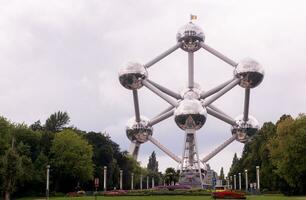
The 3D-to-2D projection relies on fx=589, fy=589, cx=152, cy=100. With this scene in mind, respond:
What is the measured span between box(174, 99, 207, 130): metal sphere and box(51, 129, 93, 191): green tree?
14.0 m

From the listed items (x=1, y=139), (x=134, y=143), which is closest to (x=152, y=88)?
(x=134, y=143)

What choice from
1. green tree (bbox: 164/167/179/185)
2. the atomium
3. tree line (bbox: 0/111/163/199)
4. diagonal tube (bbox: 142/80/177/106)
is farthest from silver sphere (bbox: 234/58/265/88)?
tree line (bbox: 0/111/163/199)

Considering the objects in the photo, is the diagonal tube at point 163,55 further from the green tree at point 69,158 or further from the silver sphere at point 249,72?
the green tree at point 69,158

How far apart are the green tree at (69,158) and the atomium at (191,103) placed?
46.9ft

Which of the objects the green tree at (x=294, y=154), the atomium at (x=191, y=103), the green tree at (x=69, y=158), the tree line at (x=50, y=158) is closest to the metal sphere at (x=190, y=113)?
the atomium at (x=191, y=103)

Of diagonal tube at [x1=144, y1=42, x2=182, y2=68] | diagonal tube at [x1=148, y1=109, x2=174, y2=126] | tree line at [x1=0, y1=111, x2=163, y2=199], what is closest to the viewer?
tree line at [x1=0, y1=111, x2=163, y2=199]

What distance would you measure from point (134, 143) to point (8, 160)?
47.1 meters

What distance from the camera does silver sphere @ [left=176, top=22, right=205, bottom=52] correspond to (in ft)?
234

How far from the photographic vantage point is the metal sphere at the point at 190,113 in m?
68.1

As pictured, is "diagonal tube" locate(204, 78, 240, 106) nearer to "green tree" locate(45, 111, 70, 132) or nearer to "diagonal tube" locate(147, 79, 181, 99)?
"diagonal tube" locate(147, 79, 181, 99)

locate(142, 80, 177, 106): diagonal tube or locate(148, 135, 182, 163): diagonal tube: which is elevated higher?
locate(142, 80, 177, 106): diagonal tube

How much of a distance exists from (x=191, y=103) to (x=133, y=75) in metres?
7.68

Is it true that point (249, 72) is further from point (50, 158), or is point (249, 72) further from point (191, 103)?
point (50, 158)

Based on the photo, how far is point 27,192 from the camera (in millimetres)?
55469
